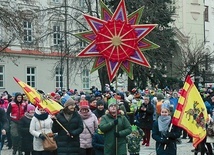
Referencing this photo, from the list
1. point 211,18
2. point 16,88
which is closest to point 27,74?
point 16,88

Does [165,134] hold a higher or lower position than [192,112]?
lower

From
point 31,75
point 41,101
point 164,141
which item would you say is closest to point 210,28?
point 31,75

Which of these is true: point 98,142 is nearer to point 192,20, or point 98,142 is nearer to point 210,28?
point 192,20

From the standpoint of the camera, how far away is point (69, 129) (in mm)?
10828

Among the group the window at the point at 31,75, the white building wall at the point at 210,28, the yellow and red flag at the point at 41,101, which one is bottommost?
the yellow and red flag at the point at 41,101

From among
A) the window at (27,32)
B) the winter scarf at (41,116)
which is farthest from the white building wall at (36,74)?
the winter scarf at (41,116)

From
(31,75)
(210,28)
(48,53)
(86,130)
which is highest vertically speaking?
(210,28)

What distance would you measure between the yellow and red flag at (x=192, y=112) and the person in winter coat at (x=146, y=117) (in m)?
7.32

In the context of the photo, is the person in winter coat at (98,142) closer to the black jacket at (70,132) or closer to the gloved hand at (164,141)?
the black jacket at (70,132)

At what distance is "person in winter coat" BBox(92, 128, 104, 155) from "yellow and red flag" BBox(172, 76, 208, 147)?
1.58 m

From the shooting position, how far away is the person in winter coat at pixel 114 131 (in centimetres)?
1018

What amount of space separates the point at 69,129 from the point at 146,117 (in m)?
8.12

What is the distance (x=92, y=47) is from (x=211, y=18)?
61.3m

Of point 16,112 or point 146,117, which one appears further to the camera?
point 146,117
